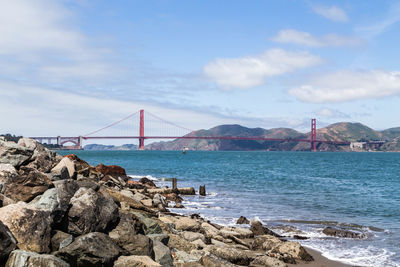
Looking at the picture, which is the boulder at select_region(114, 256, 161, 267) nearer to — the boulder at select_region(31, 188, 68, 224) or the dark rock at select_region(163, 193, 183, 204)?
the boulder at select_region(31, 188, 68, 224)

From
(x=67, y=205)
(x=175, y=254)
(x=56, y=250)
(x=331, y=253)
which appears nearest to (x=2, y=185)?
(x=67, y=205)

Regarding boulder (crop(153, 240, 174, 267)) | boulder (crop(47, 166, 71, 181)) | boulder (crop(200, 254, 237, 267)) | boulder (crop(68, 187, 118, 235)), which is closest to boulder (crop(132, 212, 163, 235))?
boulder (crop(153, 240, 174, 267))

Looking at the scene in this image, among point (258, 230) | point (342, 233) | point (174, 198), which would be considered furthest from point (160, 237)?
point (174, 198)

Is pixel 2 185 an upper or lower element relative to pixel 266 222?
upper

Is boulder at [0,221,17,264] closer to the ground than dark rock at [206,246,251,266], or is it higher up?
higher up

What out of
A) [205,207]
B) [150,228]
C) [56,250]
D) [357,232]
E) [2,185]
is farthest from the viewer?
[205,207]

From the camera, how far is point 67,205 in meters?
7.71

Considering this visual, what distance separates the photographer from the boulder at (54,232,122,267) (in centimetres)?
682

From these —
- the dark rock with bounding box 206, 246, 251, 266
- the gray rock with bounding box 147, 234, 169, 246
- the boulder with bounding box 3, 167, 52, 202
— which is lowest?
the dark rock with bounding box 206, 246, 251, 266

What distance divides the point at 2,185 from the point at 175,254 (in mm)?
4000

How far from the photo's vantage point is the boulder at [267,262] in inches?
397

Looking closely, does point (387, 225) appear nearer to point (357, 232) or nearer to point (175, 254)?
point (357, 232)

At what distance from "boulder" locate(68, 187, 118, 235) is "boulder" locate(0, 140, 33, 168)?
3.93 m

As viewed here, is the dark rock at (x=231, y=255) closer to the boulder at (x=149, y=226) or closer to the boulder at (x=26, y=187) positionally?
the boulder at (x=149, y=226)
